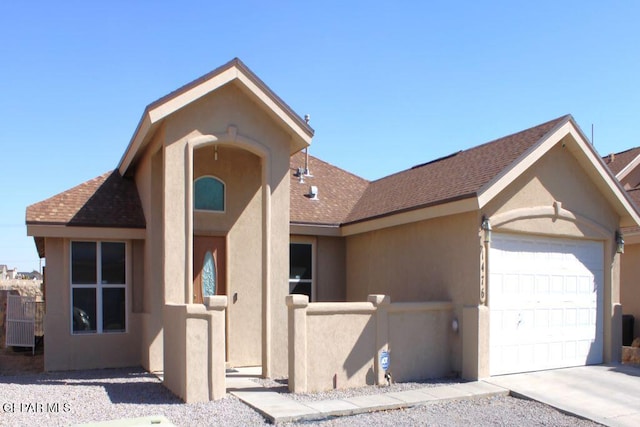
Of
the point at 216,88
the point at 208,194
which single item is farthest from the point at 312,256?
the point at 216,88

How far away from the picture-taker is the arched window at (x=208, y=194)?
12648 mm

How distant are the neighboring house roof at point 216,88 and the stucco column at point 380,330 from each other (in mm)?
3485

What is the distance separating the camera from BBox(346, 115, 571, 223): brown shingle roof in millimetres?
11492

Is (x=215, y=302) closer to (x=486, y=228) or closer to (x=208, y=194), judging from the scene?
(x=208, y=194)

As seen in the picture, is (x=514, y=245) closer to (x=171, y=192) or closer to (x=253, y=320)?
(x=253, y=320)

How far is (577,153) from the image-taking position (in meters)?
12.3

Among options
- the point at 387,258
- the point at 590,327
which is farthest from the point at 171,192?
the point at 590,327

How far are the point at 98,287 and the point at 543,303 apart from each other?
360 inches

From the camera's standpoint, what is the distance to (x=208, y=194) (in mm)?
12758

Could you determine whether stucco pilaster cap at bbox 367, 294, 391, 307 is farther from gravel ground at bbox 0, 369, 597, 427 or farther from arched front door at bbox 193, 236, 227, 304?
arched front door at bbox 193, 236, 227, 304

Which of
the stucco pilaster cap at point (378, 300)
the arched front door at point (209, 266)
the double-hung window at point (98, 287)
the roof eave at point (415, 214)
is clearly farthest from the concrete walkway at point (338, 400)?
the double-hung window at point (98, 287)

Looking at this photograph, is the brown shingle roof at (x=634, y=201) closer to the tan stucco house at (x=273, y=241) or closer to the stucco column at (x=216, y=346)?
the tan stucco house at (x=273, y=241)

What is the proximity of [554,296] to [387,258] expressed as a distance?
3617 mm

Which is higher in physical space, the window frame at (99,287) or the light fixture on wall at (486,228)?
the light fixture on wall at (486,228)
